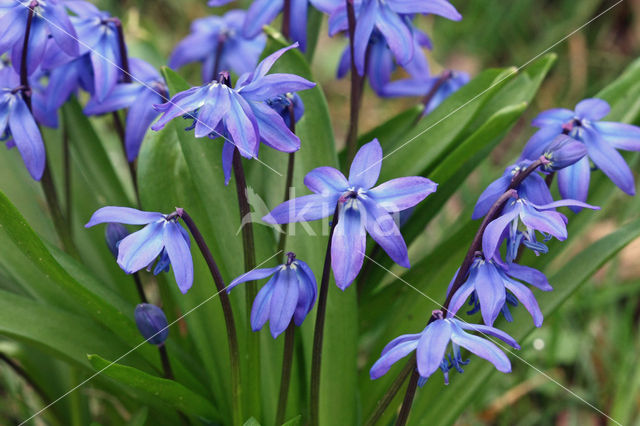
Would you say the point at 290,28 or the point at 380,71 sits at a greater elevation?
the point at 290,28

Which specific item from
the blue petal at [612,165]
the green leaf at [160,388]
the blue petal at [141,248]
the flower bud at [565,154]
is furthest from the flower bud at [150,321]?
the blue petal at [612,165]

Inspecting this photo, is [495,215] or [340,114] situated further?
[340,114]

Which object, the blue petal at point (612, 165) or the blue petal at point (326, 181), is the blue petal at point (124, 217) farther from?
the blue petal at point (612, 165)

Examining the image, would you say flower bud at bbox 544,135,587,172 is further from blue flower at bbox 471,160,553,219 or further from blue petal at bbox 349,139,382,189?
blue petal at bbox 349,139,382,189

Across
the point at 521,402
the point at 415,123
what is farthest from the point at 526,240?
the point at 521,402

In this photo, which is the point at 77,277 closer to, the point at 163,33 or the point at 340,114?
the point at 340,114
